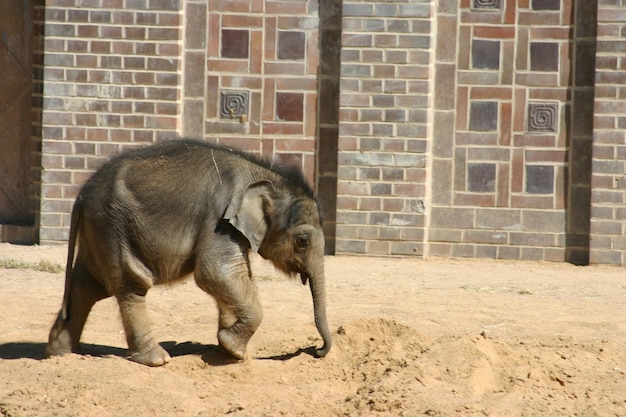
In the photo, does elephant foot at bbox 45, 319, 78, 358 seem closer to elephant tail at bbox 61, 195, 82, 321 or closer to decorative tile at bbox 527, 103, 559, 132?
elephant tail at bbox 61, 195, 82, 321

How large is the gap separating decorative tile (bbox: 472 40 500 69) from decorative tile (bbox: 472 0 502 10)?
38cm

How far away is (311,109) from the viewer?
37.1 feet

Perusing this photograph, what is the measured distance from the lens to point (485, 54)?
11.0m

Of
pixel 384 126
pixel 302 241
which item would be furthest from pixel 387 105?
pixel 302 241

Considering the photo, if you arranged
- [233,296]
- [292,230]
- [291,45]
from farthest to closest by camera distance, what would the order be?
[291,45] < [292,230] < [233,296]

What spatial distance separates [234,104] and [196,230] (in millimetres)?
5427

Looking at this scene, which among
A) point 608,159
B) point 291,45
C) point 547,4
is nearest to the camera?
point 608,159

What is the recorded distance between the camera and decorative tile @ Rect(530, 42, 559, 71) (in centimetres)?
1095

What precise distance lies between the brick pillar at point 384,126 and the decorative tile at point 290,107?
1.69 ft

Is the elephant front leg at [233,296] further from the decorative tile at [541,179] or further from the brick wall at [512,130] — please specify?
the decorative tile at [541,179]

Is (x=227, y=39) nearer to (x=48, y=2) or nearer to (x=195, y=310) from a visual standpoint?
(x=48, y=2)

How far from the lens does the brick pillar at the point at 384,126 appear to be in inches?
432

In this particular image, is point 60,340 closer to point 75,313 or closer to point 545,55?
point 75,313

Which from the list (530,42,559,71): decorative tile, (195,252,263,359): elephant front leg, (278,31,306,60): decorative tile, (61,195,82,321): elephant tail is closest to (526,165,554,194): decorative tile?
(530,42,559,71): decorative tile
